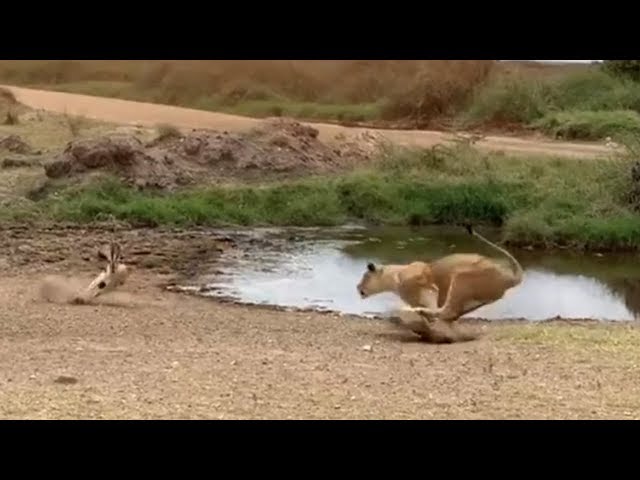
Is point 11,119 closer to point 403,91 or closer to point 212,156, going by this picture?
point 212,156

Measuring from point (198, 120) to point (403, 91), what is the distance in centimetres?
659

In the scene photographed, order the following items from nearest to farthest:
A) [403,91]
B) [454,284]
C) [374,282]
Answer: [454,284], [374,282], [403,91]

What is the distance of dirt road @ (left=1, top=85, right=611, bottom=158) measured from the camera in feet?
85.1

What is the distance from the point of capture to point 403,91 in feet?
114

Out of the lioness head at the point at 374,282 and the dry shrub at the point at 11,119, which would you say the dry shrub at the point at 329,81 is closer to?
the dry shrub at the point at 11,119

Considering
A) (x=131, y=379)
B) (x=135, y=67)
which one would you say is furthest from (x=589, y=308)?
(x=135, y=67)

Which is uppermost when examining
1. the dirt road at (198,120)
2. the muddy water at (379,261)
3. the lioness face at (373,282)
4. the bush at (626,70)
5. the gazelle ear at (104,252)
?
the bush at (626,70)

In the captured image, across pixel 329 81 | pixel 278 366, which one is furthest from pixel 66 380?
pixel 329 81

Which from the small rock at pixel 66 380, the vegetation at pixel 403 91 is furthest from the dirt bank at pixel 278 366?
the vegetation at pixel 403 91

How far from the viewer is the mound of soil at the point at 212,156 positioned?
798 inches

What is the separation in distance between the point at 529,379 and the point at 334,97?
95.9ft

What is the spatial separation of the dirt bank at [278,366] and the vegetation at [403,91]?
1734cm

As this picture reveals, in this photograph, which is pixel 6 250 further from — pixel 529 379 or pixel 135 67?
pixel 135 67

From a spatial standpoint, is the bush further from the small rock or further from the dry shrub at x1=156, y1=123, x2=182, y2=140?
the small rock
